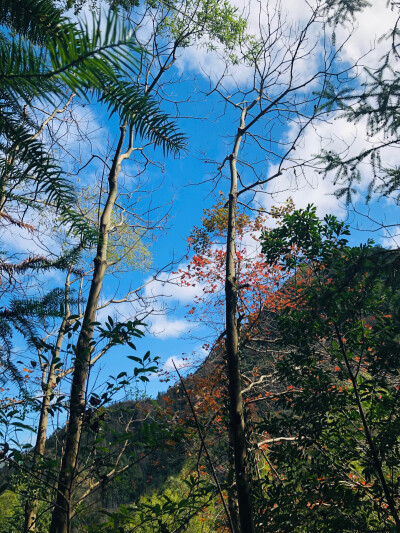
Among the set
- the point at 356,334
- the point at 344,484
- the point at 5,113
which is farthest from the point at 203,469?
the point at 5,113

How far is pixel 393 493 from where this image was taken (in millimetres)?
3922

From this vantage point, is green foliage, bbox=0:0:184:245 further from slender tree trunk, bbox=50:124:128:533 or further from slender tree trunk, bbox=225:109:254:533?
slender tree trunk, bbox=225:109:254:533

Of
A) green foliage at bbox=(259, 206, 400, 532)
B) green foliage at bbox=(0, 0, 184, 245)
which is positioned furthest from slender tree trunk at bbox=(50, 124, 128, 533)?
green foliage at bbox=(259, 206, 400, 532)

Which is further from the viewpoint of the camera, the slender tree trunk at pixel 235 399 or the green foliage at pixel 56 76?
the slender tree trunk at pixel 235 399

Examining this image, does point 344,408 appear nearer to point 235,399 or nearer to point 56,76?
point 235,399

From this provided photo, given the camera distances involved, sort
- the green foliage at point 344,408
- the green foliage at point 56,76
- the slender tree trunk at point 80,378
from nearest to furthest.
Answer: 1. the green foliage at point 56,76
2. the slender tree trunk at point 80,378
3. the green foliage at point 344,408

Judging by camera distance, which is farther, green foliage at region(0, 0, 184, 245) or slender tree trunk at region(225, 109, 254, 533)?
slender tree trunk at region(225, 109, 254, 533)

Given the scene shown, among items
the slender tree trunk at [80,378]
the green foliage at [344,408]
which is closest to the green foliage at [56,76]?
the slender tree trunk at [80,378]

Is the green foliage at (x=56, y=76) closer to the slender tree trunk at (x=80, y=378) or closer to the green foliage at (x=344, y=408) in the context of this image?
the slender tree trunk at (x=80, y=378)

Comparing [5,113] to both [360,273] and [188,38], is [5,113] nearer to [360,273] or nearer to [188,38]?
[360,273]

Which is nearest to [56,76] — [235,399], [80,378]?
[80,378]

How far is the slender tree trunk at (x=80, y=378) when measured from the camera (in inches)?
124

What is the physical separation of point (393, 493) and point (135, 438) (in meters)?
2.72

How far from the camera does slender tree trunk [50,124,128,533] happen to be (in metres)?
3.16
